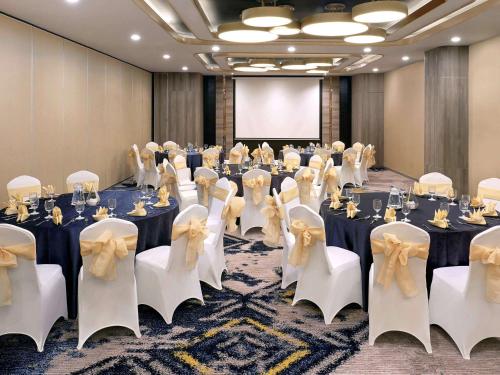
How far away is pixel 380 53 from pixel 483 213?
7464 millimetres

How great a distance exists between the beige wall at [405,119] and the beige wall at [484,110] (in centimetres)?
268

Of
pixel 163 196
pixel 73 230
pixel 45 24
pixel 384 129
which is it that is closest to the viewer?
pixel 73 230

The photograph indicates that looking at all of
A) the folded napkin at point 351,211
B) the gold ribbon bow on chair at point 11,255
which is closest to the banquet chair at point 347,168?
the folded napkin at point 351,211

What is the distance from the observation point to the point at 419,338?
3.29 m

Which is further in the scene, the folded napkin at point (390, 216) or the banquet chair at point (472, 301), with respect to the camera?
the folded napkin at point (390, 216)

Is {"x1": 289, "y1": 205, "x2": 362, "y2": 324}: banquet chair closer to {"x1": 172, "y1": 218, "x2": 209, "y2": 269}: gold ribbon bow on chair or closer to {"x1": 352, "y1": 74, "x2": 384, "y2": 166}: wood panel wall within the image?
{"x1": 172, "y1": 218, "x2": 209, "y2": 269}: gold ribbon bow on chair

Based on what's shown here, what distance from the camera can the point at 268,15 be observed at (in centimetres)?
585

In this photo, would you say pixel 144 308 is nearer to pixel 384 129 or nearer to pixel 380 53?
pixel 380 53

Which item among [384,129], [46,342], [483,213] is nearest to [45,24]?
[46,342]

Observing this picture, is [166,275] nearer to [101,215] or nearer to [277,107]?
[101,215]

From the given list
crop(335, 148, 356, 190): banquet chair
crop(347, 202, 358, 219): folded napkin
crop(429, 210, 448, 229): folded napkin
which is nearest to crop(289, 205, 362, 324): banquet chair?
crop(347, 202, 358, 219): folded napkin

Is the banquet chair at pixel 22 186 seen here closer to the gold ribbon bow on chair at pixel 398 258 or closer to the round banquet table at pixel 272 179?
the round banquet table at pixel 272 179

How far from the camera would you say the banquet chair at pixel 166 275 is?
143 inches

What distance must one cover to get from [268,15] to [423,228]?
3.37m
